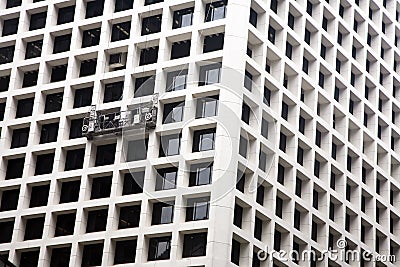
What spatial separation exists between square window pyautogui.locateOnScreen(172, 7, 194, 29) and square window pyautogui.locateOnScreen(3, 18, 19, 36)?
43.4 ft

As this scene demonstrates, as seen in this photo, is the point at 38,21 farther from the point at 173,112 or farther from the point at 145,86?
the point at 173,112

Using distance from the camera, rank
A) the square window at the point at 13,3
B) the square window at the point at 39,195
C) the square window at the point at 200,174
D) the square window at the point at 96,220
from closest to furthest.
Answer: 1. the square window at the point at 200,174
2. the square window at the point at 96,220
3. the square window at the point at 39,195
4. the square window at the point at 13,3

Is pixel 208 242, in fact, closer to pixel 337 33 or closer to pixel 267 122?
pixel 267 122

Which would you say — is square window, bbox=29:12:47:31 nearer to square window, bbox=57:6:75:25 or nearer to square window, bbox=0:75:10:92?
square window, bbox=57:6:75:25

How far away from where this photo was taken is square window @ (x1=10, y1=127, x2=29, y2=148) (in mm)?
66688

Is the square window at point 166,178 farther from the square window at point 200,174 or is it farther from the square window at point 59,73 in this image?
the square window at point 59,73

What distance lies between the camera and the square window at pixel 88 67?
66.8m

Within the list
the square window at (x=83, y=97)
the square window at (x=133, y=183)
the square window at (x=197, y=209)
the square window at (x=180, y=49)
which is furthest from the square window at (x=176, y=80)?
the square window at (x=197, y=209)

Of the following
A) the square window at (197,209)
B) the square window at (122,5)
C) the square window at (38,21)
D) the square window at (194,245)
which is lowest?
the square window at (194,245)

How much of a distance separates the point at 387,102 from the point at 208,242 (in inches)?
1102

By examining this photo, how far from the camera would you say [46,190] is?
210ft

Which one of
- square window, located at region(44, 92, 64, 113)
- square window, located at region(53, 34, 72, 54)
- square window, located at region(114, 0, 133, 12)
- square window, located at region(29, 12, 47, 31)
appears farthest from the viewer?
square window, located at region(29, 12, 47, 31)

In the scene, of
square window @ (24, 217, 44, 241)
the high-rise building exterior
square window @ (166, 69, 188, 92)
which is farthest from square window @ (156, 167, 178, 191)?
square window @ (24, 217, 44, 241)
